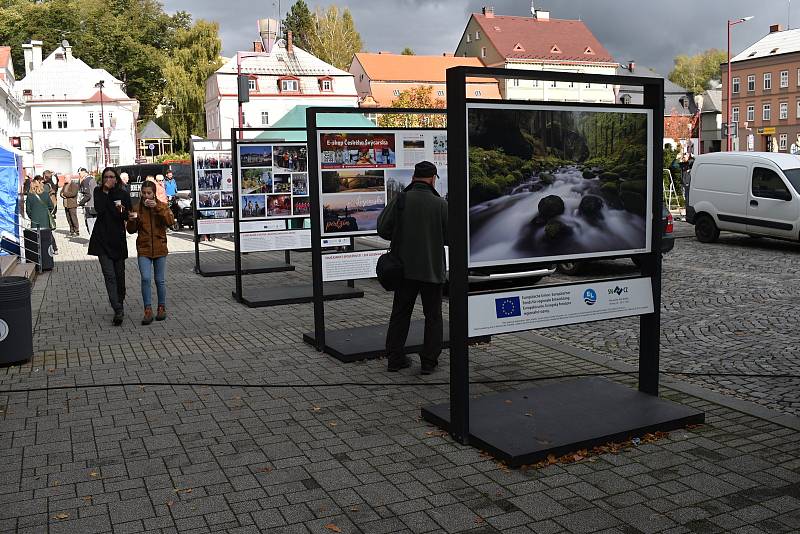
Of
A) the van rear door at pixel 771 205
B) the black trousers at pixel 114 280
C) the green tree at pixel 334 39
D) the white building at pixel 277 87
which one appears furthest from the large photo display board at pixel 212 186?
the green tree at pixel 334 39

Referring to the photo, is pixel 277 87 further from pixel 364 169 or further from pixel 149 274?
pixel 364 169

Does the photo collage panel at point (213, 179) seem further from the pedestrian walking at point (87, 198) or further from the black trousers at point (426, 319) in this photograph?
the pedestrian walking at point (87, 198)

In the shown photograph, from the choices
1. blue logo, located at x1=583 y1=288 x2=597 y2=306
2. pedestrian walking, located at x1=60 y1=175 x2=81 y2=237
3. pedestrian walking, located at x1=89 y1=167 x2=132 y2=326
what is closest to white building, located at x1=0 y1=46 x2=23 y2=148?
pedestrian walking, located at x1=60 y1=175 x2=81 y2=237

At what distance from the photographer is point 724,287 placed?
12539mm

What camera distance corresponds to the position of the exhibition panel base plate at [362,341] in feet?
26.5

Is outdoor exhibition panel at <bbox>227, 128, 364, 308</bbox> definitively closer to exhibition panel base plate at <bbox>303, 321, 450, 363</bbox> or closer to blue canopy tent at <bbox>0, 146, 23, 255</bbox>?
exhibition panel base plate at <bbox>303, 321, 450, 363</bbox>

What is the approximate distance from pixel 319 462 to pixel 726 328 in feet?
19.7

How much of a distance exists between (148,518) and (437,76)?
90.5 m

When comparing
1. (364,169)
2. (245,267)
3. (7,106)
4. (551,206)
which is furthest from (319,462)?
(7,106)

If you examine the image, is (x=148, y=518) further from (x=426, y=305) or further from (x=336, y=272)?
(x=336, y=272)

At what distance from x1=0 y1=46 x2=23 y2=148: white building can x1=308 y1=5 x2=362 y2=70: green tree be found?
1286 inches

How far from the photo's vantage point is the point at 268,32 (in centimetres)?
8369

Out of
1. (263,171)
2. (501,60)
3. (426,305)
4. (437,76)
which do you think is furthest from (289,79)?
(426,305)

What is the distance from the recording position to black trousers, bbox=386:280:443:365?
7270 mm
